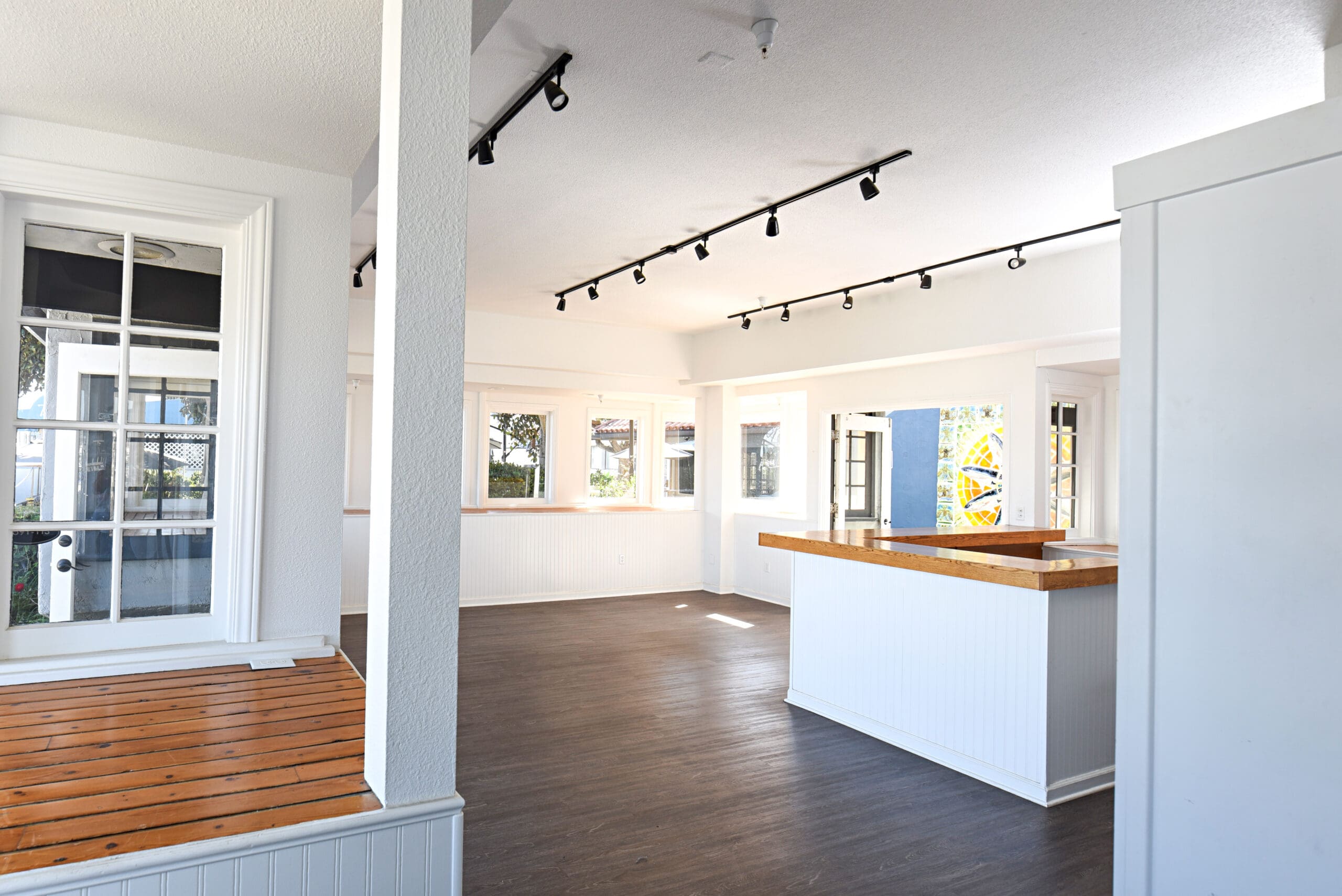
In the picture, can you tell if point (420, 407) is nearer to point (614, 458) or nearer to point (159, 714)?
point (159, 714)

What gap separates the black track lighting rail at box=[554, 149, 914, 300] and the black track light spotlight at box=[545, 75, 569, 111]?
1.51m

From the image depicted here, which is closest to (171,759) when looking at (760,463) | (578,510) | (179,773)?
(179,773)

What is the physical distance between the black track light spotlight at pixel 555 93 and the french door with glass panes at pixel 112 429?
1508 mm

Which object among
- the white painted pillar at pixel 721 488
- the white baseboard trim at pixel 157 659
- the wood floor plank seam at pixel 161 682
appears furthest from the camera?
the white painted pillar at pixel 721 488

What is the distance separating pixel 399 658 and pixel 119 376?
2239 millimetres

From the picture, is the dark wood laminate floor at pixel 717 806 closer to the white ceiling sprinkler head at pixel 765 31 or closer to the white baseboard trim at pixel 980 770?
the white baseboard trim at pixel 980 770

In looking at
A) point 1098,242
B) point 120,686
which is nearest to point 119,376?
point 120,686

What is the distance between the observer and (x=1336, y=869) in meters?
1.38

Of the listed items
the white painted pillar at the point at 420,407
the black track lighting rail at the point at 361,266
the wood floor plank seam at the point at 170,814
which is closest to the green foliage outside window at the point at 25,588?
the wood floor plank seam at the point at 170,814

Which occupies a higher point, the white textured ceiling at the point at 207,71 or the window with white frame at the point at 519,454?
the white textured ceiling at the point at 207,71

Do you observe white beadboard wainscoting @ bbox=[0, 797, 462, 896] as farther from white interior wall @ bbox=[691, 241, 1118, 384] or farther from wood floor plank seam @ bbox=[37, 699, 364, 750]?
white interior wall @ bbox=[691, 241, 1118, 384]

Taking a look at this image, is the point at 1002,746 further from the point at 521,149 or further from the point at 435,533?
the point at 521,149

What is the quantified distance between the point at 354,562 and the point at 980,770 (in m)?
5.75

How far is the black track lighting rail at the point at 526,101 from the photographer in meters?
2.95
